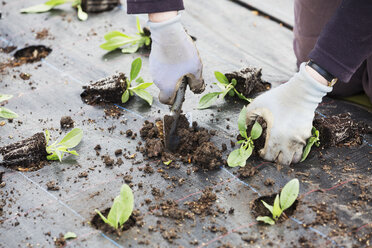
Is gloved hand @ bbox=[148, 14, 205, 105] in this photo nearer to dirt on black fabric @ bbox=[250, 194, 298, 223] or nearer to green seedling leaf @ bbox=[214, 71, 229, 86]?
green seedling leaf @ bbox=[214, 71, 229, 86]

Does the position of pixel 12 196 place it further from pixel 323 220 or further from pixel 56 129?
pixel 323 220

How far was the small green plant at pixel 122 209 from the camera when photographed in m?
1.45

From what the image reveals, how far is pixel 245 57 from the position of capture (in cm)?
247

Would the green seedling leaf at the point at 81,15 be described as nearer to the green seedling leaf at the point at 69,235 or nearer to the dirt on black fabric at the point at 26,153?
the dirt on black fabric at the point at 26,153

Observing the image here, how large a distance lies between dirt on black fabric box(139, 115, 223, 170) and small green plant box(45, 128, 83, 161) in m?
0.25

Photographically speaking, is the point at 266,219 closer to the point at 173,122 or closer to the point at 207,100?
the point at 173,122

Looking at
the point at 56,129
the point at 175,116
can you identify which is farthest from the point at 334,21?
the point at 56,129

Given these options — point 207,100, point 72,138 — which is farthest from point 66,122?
point 207,100

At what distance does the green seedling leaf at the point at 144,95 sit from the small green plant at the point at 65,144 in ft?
1.21

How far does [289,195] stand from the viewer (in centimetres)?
151

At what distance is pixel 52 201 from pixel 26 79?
89cm

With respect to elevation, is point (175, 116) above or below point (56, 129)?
above

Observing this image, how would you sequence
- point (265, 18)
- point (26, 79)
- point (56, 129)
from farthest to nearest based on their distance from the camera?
point (265, 18), point (26, 79), point (56, 129)

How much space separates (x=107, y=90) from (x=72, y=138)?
0.35 m
